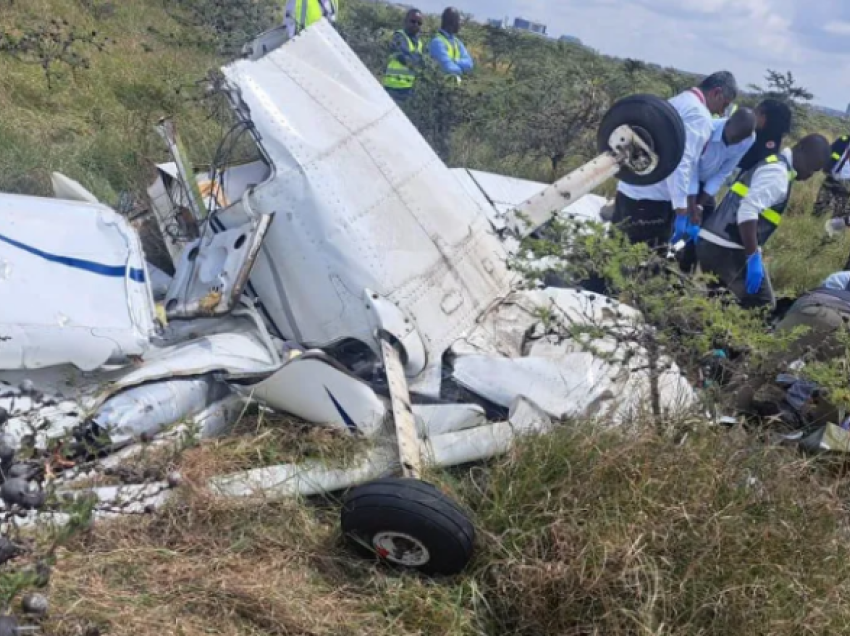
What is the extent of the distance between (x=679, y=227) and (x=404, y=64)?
387 centimetres

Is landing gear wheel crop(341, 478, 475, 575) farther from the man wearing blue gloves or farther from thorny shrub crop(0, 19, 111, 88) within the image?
thorny shrub crop(0, 19, 111, 88)

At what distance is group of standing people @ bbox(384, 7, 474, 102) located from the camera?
325 inches

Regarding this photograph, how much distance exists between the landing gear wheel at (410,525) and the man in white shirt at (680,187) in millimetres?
3500

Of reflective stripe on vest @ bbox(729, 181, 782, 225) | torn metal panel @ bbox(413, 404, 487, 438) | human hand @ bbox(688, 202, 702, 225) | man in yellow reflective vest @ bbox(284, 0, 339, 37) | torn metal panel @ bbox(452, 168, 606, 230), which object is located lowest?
torn metal panel @ bbox(413, 404, 487, 438)

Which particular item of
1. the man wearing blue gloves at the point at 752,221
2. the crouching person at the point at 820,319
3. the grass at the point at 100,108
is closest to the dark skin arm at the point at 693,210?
the man wearing blue gloves at the point at 752,221

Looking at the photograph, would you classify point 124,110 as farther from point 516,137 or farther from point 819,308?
point 819,308

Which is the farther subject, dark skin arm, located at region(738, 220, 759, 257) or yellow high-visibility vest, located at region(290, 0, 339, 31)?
yellow high-visibility vest, located at region(290, 0, 339, 31)

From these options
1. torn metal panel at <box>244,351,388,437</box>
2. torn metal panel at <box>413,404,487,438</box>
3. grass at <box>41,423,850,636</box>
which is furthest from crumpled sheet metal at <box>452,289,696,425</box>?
torn metal panel at <box>244,351,388,437</box>

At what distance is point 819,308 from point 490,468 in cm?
213

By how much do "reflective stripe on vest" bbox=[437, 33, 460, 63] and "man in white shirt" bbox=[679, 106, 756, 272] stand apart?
3.40m

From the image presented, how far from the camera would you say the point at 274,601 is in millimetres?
2537

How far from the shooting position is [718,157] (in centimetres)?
611

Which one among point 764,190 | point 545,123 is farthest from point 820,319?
point 545,123

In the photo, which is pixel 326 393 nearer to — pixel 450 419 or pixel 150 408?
pixel 450 419
